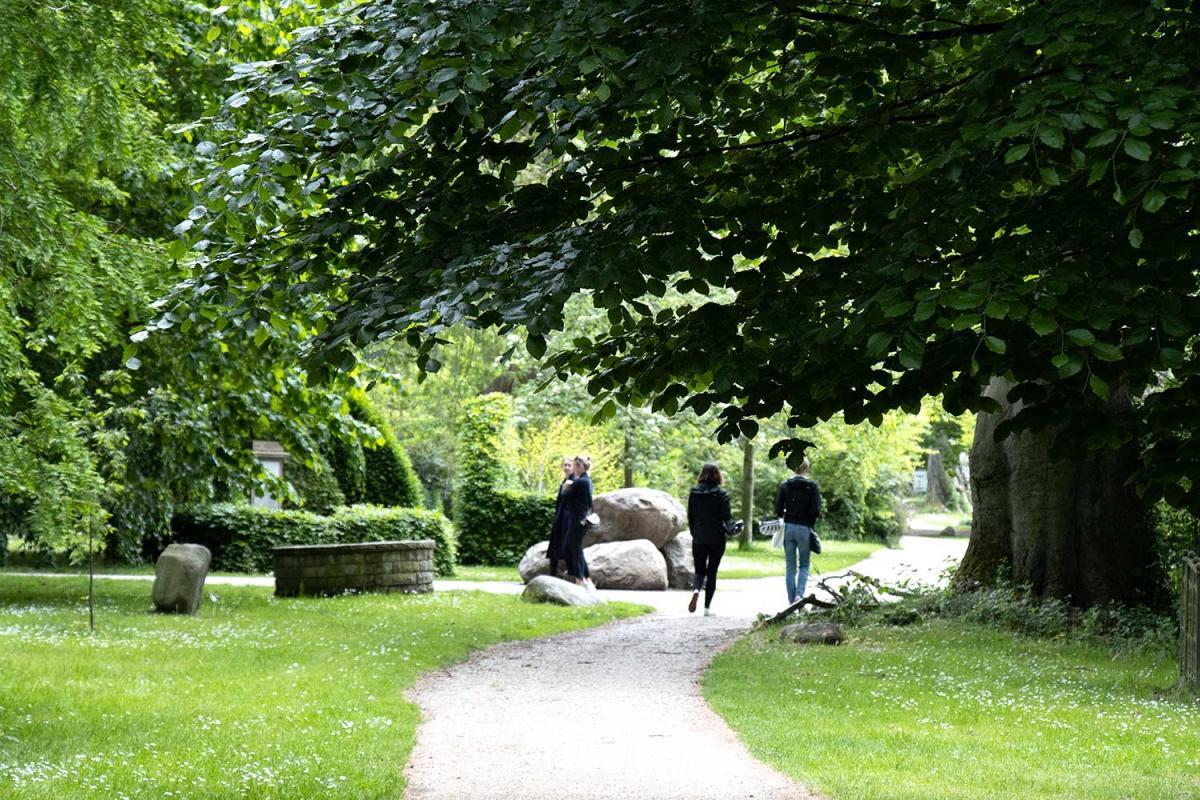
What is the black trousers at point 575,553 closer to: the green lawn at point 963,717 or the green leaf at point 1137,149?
the green lawn at point 963,717

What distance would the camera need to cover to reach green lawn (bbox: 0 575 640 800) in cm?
696

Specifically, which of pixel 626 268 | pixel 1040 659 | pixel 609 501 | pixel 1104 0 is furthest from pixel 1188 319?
pixel 609 501

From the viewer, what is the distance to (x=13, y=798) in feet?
20.8

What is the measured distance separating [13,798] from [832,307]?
4.70m

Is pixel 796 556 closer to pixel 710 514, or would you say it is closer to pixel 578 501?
pixel 710 514

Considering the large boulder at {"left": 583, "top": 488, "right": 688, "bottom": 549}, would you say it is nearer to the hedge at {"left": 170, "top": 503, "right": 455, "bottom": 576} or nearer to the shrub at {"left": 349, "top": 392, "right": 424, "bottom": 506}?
the hedge at {"left": 170, "top": 503, "right": 455, "bottom": 576}

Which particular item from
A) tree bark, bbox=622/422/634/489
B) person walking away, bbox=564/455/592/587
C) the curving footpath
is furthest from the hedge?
tree bark, bbox=622/422/634/489

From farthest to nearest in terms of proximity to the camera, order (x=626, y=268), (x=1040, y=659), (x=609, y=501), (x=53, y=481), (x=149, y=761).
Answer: (x=609, y=501) < (x=1040, y=659) < (x=53, y=481) < (x=149, y=761) < (x=626, y=268)

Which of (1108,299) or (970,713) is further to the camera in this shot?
(970,713)

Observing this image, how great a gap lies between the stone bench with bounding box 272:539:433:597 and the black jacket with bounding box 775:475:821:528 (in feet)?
21.4

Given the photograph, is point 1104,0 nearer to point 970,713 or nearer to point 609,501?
point 970,713

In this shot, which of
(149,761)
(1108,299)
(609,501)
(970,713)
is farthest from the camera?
(609,501)

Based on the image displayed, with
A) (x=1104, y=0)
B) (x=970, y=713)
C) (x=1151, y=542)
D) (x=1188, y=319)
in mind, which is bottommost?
(x=970, y=713)

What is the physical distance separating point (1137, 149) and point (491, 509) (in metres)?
24.7
